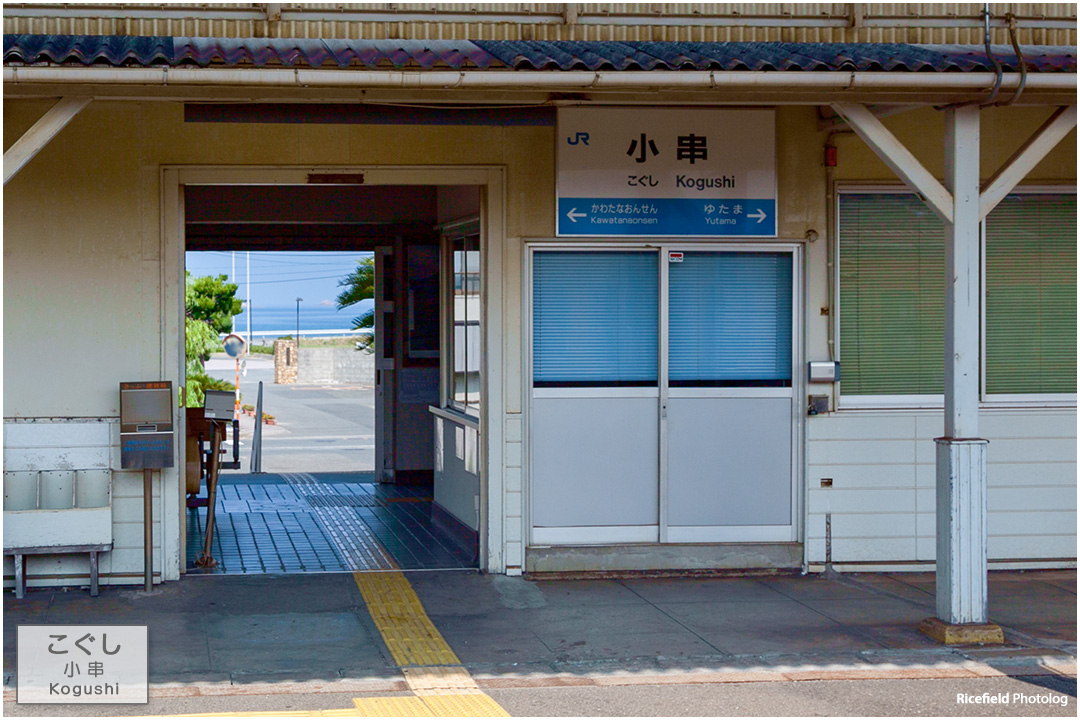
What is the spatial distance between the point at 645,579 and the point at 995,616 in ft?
6.86

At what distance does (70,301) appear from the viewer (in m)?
7.26

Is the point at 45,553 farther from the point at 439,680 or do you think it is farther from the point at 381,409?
the point at 381,409

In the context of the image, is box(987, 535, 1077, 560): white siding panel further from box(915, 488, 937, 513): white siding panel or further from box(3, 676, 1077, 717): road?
box(3, 676, 1077, 717): road

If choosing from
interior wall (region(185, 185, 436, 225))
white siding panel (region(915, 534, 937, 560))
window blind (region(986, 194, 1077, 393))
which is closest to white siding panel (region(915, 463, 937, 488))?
white siding panel (region(915, 534, 937, 560))

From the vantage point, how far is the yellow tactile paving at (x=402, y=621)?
6004mm

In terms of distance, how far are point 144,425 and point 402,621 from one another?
1.97 meters

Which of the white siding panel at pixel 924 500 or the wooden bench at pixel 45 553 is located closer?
the wooden bench at pixel 45 553

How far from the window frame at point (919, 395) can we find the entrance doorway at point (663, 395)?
286 mm

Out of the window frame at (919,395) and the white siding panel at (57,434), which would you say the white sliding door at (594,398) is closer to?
the window frame at (919,395)

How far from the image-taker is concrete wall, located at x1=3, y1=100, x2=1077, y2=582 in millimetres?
7238

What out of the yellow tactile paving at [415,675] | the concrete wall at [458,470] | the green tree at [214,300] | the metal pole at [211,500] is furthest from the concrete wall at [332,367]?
the yellow tactile paving at [415,675]

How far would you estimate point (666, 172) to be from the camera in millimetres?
7656

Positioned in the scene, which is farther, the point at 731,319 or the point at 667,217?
the point at 731,319

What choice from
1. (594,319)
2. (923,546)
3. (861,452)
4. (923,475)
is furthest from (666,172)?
(923,546)
